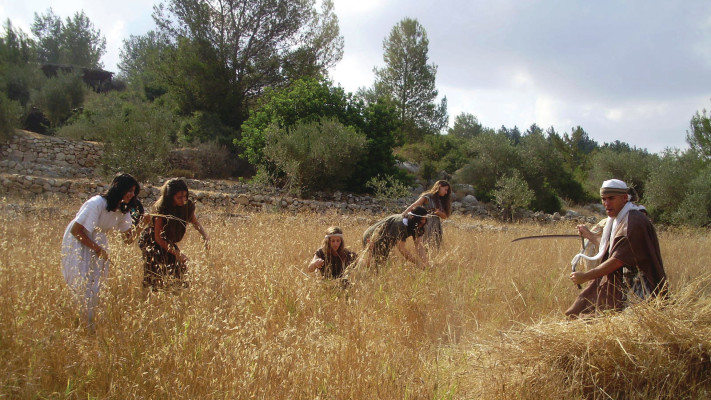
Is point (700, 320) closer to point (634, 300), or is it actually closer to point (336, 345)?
point (634, 300)

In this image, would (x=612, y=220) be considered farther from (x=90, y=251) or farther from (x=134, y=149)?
(x=134, y=149)

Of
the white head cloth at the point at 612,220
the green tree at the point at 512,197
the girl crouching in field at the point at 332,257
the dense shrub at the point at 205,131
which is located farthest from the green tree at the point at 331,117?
the white head cloth at the point at 612,220

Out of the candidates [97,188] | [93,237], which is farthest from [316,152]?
[93,237]

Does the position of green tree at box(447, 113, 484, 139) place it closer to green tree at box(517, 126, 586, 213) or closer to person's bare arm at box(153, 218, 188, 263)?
green tree at box(517, 126, 586, 213)

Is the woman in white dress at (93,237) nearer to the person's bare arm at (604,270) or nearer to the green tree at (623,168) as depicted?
the person's bare arm at (604,270)

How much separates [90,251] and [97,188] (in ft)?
36.2

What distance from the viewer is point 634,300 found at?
2719 mm

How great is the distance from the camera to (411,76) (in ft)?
104

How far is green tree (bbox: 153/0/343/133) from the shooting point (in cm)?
2388

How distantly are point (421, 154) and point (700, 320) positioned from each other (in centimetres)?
2315

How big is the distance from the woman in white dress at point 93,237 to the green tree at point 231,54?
848 inches

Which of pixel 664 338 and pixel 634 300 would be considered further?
pixel 634 300

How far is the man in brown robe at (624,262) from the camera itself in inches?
116

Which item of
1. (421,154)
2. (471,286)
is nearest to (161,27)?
(421,154)
